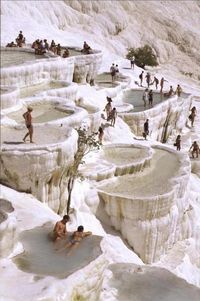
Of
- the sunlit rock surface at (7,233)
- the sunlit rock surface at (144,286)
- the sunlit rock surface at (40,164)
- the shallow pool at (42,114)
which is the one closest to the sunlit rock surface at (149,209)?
the sunlit rock surface at (40,164)

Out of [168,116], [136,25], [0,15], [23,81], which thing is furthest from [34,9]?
[23,81]

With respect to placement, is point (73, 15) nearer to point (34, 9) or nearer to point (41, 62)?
point (34, 9)

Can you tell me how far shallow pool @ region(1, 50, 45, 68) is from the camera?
2010cm

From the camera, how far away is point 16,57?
2142 centimetres

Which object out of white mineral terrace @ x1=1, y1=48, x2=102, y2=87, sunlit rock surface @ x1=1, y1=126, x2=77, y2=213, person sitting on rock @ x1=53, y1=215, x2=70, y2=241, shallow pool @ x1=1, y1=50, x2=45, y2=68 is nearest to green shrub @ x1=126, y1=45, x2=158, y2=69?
white mineral terrace @ x1=1, y1=48, x2=102, y2=87

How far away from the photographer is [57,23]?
3691cm

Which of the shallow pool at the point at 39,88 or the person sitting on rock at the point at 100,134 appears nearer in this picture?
the person sitting on rock at the point at 100,134

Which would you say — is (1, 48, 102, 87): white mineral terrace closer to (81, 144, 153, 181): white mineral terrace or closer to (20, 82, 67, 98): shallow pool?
(20, 82, 67, 98): shallow pool

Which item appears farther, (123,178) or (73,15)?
(73,15)

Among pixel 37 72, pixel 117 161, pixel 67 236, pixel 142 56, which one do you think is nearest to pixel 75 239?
pixel 67 236

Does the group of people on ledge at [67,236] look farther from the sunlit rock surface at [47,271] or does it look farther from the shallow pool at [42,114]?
the shallow pool at [42,114]

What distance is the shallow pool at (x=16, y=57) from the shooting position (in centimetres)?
2010

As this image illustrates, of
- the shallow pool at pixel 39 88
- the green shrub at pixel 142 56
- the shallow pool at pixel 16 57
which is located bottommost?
the green shrub at pixel 142 56

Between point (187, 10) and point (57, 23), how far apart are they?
64.9 feet
